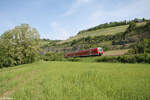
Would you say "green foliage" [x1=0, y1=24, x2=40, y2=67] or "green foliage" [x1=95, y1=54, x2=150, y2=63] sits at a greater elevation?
"green foliage" [x1=0, y1=24, x2=40, y2=67]

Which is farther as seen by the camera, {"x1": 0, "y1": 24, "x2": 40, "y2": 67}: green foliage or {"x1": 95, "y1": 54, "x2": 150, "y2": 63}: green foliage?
{"x1": 0, "y1": 24, "x2": 40, "y2": 67}: green foliage

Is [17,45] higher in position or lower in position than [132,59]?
higher

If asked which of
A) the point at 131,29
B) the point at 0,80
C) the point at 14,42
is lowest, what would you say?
the point at 0,80

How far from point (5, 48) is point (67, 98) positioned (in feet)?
88.3

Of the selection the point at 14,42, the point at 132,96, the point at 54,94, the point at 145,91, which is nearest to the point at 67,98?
the point at 54,94

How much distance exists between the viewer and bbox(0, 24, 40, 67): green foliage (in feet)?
80.2

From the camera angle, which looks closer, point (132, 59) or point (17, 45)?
point (132, 59)

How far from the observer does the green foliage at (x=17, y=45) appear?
24.5m

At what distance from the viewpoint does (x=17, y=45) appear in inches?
990

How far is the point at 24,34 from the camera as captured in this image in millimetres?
25453

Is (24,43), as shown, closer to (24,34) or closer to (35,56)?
(24,34)

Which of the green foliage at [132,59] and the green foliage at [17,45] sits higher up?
the green foliage at [17,45]

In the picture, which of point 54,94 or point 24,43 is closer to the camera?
point 54,94

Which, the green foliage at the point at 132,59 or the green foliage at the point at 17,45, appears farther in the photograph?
the green foliage at the point at 17,45
